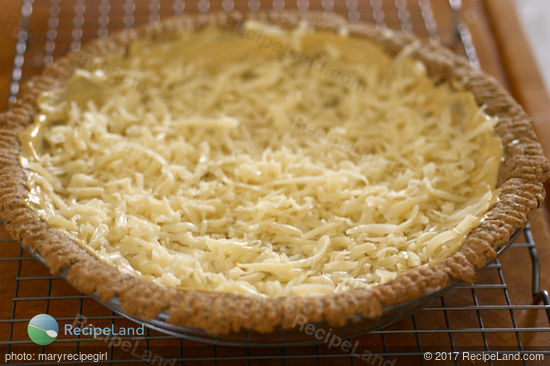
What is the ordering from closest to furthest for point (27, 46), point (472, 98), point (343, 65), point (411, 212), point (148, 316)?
1. point (148, 316)
2. point (411, 212)
3. point (472, 98)
4. point (343, 65)
5. point (27, 46)

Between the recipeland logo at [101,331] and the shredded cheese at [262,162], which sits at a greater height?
the shredded cheese at [262,162]

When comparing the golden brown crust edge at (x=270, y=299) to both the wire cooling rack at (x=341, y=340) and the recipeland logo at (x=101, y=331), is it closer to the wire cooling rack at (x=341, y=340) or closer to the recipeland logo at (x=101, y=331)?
the wire cooling rack at (x=341, y=340)

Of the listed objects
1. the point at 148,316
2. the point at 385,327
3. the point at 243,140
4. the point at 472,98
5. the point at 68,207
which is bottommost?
the point at 385,327

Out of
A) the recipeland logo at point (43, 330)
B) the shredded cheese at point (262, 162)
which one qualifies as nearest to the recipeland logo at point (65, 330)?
the recipeland logo at point (43, 330)

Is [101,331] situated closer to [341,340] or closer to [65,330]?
[65,330]

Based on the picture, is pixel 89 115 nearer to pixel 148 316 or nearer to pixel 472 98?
pixel 148 316

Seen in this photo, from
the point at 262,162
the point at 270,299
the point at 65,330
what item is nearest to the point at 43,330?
the point at 65,330

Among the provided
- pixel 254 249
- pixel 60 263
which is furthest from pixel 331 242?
pixel 60 263
